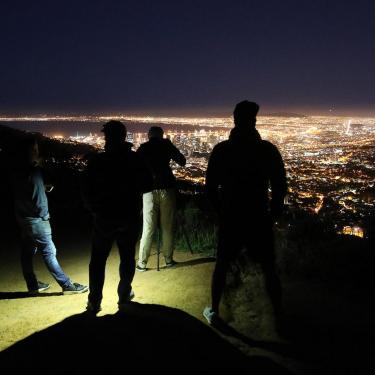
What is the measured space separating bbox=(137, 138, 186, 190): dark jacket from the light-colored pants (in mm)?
177

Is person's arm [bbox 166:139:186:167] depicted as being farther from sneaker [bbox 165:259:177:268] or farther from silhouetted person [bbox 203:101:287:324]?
silhouetted person [bbox 203:101:287:324]

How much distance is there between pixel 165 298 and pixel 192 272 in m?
0.85

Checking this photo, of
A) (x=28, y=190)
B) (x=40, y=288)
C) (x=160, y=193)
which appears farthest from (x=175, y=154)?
(x=40, y=288)

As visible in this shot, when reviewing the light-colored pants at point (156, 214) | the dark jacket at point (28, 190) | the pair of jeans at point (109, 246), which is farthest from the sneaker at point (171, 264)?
the dark jacket at point (28, 190)

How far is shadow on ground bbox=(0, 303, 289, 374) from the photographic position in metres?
2.91

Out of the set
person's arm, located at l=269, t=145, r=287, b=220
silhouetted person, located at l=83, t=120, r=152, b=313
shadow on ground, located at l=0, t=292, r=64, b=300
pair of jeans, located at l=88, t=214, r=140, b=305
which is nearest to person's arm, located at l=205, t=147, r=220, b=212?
person's arm, located at l=269, t=145, r=287, b=220

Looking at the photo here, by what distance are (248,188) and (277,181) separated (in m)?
0.25

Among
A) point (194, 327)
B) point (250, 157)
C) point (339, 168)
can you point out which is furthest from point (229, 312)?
point (339, 168)

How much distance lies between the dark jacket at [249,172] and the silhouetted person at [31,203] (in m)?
2.13

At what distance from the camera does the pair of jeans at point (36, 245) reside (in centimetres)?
429

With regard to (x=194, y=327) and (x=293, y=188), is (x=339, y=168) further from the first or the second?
(x=194, y=327)

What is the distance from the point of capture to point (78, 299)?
4.44 meters

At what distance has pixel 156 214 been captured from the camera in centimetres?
523

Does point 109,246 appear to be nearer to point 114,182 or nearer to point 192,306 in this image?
point 114,182
